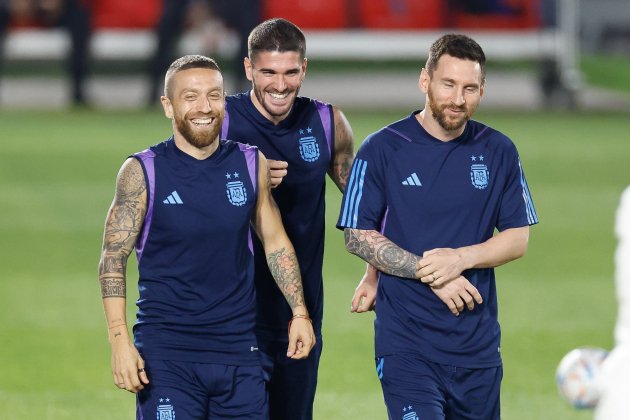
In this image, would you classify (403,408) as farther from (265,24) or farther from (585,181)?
(585,181)

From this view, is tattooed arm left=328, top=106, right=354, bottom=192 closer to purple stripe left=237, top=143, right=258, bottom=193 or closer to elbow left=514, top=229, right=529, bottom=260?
purple stripe left=237, top=143, right=258, bottom=193

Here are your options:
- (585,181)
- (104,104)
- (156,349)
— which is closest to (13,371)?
(156,349)

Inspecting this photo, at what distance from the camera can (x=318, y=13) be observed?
26234 millimetres

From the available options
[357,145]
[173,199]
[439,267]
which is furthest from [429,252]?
[357,145]

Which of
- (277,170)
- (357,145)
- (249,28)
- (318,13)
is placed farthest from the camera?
(318,13)

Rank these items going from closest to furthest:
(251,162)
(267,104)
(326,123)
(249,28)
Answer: (251,162), (267,104), (326,123), (249,28)

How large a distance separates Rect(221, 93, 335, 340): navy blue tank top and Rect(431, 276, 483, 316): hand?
1153 mm

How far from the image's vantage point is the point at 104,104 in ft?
86.7

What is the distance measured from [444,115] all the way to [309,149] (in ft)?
3.33

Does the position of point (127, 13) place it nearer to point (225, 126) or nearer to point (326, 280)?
point (326, 280)

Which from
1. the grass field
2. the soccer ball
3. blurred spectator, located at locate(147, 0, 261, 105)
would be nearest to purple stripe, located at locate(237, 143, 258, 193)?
the soccer ball

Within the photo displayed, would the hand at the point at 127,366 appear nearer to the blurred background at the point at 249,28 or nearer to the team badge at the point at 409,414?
the team badge at the point at 409,414

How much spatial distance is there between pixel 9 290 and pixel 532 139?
11.2m

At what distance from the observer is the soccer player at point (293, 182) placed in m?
6.52
